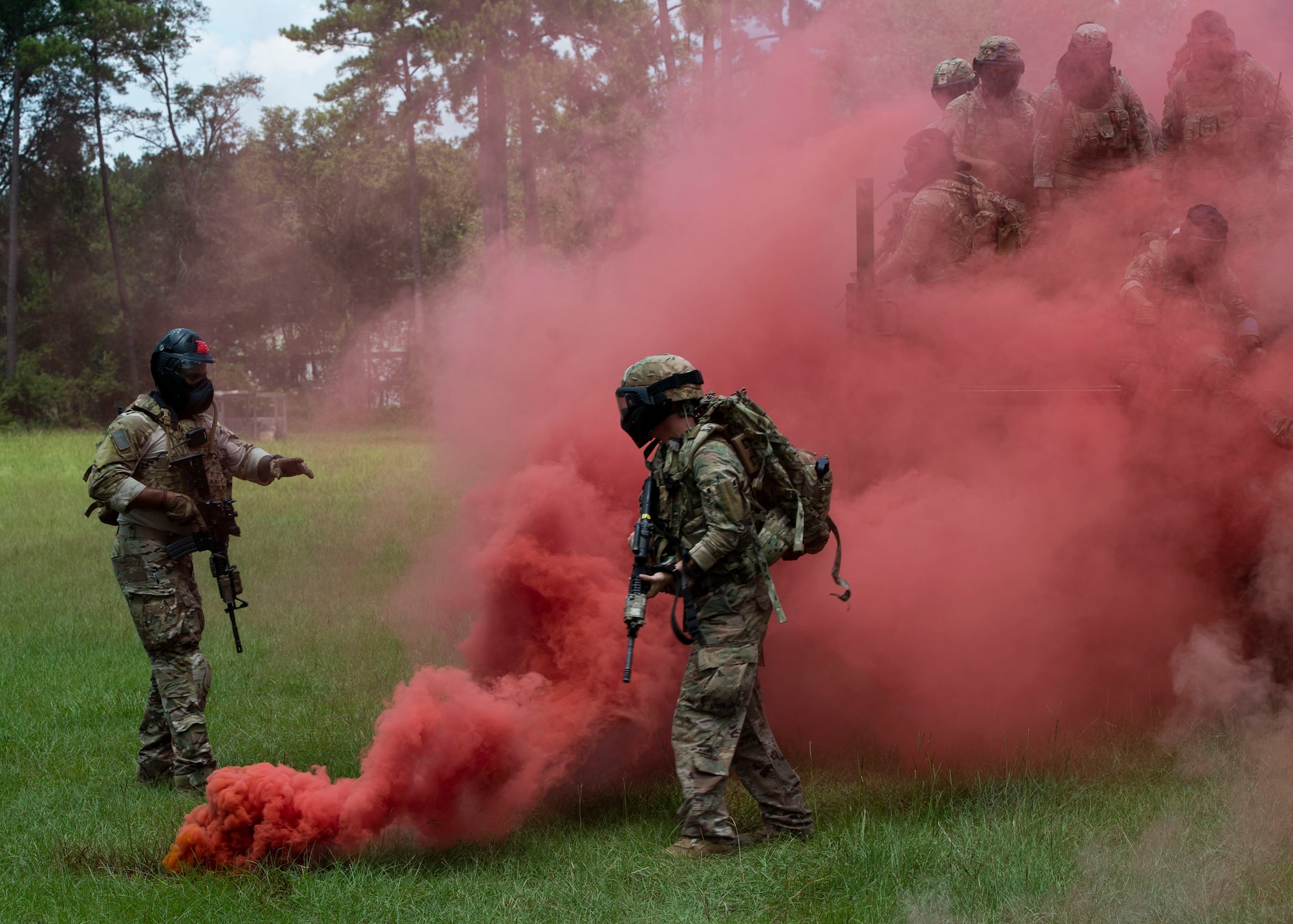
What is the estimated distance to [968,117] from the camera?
867 centimetres

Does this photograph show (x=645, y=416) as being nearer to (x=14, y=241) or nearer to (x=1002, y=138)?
(x=1002, y=138)

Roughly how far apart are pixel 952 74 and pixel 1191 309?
8.95 ft

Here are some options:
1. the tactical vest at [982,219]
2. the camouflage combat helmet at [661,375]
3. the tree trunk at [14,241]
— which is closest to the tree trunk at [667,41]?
the tactical vest at [982,219]

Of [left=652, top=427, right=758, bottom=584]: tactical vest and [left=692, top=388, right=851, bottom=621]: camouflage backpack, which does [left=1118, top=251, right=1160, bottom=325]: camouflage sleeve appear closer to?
[left=692, top=388, right=851, bottom=621]: camouflage backpack

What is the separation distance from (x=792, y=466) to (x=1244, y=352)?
11.2 ft

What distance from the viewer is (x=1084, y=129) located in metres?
8.18

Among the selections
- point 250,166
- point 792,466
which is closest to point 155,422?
point 792,466

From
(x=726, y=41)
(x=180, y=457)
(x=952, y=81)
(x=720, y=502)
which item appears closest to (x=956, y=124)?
(x=952, y=81)

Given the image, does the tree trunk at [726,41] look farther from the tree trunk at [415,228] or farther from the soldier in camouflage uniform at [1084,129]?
the tree trunk at [415,228]

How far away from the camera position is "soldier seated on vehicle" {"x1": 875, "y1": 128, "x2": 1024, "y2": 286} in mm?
7863

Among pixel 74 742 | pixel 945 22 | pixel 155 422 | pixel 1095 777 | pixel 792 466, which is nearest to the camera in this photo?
pixel 792 466

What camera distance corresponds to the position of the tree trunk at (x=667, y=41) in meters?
21.7

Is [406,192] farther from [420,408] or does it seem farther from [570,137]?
[570,137]

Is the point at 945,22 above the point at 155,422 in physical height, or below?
above
